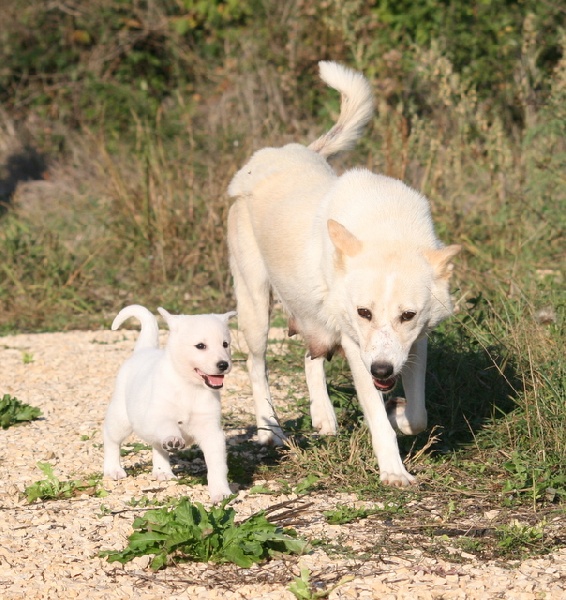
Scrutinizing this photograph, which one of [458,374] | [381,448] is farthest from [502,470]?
[458,374]

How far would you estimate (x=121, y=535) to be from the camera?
13.2ft

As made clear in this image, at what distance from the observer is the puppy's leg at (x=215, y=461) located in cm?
438

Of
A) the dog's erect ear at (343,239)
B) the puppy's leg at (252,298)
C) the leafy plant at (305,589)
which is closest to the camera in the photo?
the leafy plant at (305,589)

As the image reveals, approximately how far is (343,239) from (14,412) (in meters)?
2.31

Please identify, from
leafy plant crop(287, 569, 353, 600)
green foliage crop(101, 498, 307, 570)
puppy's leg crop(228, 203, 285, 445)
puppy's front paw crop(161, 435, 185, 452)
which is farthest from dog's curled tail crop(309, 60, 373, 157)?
leafy plant crop(287, 569, 353, 600)

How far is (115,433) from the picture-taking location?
4816 mm

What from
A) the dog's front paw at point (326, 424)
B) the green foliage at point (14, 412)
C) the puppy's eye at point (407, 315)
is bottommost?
the green foliage at point (14, 412)

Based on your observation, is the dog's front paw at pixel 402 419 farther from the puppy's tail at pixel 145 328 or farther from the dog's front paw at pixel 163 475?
the puppy's tail at pixel 145 328

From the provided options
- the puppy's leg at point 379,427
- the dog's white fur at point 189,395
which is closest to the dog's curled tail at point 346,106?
the puppy's leg at point 379,427

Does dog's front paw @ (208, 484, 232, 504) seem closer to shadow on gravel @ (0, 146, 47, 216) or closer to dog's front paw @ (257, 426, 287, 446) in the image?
dog's front paw @ (257, 426, 287, 446)

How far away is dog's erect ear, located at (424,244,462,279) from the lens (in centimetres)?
465

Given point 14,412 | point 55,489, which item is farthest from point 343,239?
point 14,412

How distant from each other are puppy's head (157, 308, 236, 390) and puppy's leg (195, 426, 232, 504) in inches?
8.2

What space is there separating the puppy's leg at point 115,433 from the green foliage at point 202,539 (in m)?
1.07
